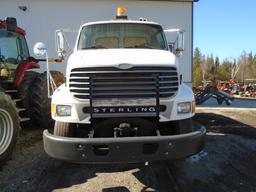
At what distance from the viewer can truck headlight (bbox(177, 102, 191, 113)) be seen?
4.59 metres

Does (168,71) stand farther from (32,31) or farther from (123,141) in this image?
(32,31)

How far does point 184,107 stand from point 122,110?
0.83 meters

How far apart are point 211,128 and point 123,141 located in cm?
569

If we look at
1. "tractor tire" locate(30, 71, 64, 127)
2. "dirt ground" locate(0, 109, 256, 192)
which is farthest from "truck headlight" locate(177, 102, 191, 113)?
"tractor tire" locate(30, 71, 64, 127)

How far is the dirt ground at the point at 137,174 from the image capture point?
4.97 m

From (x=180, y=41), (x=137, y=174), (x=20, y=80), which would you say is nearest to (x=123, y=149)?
(x=137, y=174)

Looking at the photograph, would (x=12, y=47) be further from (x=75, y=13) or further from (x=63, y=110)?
(x=75, y=13)

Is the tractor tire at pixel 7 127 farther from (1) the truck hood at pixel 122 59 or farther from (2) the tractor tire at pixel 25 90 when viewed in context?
(2) the tractor tire at pixel 25 90

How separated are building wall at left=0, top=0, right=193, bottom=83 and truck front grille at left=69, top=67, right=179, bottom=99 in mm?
9579

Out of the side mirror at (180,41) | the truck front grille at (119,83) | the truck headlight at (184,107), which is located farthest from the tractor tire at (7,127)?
the side mirror at (180,41)

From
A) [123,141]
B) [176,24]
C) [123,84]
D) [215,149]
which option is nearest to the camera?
[123,141]

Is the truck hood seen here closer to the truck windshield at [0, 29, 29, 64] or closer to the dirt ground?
the dirt ground

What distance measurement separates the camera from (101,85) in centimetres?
446

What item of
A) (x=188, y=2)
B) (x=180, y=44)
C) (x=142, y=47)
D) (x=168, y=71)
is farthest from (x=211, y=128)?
(x=188, y=2)
